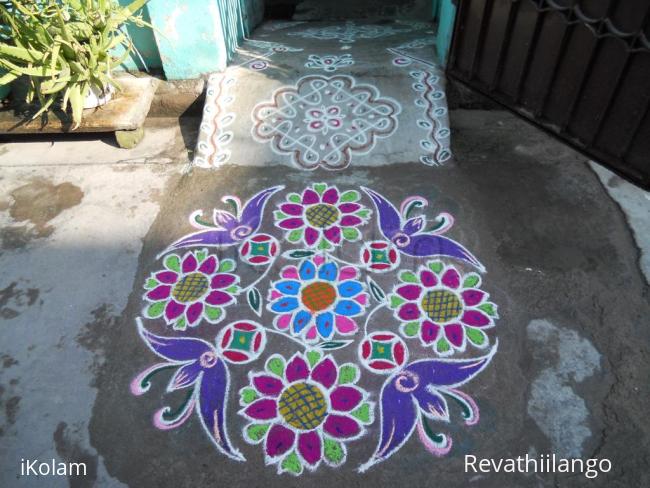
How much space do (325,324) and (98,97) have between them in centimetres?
203

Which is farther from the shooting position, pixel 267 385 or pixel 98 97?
pixel 98 97

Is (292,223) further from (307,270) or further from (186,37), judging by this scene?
(186,37)

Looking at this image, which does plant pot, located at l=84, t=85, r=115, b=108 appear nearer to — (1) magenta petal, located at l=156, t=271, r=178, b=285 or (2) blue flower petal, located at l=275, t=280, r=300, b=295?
(1) magenta petal, located at l=156, t=271, r=178, b=285

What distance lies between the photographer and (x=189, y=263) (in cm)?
217

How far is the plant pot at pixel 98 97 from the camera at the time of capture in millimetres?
2723

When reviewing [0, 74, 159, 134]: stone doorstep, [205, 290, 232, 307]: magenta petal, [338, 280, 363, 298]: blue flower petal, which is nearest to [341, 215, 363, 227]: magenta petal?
[338, 280, 363, 298]: blue flower petal

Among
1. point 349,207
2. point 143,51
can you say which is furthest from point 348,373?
point 143,51

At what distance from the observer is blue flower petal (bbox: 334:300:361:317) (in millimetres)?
1943

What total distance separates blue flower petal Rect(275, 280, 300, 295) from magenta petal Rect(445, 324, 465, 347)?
2.18ft

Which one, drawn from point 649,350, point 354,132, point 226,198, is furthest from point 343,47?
point 649,350

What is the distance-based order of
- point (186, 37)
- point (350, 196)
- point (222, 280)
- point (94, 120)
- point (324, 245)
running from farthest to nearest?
point (186, 37)
point (94, 120)
point (350, 196)
point (324, 245)
point (222, 280)

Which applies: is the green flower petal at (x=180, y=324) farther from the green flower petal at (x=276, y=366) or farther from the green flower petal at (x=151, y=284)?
the green flower petal at (x=276, y=366)

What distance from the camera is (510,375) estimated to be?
5.65ft

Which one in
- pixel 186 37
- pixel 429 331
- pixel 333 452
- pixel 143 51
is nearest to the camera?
pixel 333 452
